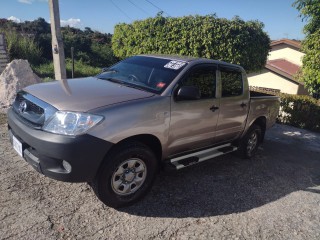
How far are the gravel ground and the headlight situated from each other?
1.02 m

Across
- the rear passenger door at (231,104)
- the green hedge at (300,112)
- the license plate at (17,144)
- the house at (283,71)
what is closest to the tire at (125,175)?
the license plate at (17,144)

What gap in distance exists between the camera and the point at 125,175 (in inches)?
140

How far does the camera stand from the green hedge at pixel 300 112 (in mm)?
9031

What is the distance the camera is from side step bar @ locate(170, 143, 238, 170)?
4.07 metres

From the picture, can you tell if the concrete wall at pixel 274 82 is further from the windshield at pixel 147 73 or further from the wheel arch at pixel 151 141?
the wheel arch at pixel 151 141

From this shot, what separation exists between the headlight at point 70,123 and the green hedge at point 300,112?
781cm

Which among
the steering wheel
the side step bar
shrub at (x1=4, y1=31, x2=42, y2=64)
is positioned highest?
A: shrub at (x1=4, y1=31, x2=42, y2=64)

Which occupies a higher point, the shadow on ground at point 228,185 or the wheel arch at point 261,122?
the wheel arch at point 261,122

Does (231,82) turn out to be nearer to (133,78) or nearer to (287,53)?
(133,78)

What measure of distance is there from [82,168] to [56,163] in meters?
0.27

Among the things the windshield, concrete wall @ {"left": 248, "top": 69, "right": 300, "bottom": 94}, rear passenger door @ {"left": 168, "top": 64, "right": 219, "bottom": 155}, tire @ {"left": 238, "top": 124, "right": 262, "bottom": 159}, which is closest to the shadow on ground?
tire @ {"left": 238, "top": 124, "right": 262, "bottom": 159}

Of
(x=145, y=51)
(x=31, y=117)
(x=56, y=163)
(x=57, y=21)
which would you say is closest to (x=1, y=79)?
(x=57, y=21)

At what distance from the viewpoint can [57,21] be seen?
7.31m

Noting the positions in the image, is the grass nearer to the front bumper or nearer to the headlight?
the front bumper
